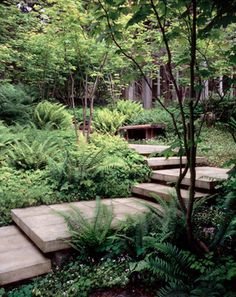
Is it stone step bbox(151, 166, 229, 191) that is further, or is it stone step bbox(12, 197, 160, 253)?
stone step bbox(151, 166, 229, 191)

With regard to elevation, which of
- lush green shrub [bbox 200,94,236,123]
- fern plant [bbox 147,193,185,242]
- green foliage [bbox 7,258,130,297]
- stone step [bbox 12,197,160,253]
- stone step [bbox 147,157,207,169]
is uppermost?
lush green shrub [bbox 200,94,236,123]

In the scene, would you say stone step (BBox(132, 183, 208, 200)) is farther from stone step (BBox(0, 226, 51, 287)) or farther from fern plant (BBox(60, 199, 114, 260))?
stone step (BBox(0, 226, 51, 287))

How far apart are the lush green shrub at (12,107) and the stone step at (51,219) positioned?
4.24m

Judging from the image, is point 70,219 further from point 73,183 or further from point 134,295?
point 73,183

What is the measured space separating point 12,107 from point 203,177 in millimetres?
5622

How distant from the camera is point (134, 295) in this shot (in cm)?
222

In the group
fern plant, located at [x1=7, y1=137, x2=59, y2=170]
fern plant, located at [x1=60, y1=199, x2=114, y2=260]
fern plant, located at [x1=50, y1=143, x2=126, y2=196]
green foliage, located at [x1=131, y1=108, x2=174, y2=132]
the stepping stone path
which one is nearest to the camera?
the stepping stone path

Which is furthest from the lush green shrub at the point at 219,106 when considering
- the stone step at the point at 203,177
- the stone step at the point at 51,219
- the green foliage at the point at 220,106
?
the stone step at the point at 51,219

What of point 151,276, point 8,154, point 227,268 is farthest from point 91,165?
point 227,268

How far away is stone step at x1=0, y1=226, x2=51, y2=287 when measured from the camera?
2508 millimetres

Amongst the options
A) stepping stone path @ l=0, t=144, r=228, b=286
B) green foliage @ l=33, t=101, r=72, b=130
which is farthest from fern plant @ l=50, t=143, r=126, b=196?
green foliage @ l=33, t=101, r=72, b=130

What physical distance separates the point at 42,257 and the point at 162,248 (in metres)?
1.19

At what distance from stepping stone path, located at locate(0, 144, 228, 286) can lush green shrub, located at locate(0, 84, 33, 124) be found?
14.2 feet

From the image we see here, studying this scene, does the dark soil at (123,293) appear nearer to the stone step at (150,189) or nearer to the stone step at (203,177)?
the stone step at (203,177)
